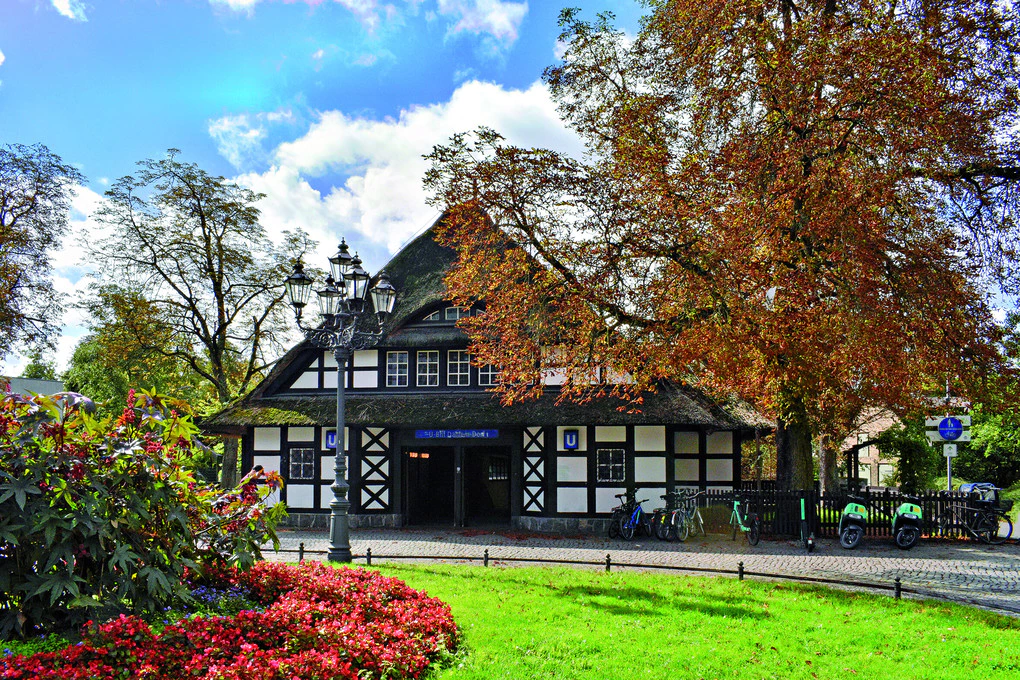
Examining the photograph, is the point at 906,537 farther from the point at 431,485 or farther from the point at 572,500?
the point at 431,485

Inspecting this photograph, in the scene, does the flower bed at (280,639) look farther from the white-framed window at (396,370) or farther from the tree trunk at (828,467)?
the tree trunk at (828,467)

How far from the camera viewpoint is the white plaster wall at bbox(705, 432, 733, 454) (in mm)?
21141

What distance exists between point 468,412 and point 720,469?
7.24 metres

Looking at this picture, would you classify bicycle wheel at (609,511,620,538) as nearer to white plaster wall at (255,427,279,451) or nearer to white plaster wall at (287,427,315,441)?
white plaster wall at (287,427,315,441)

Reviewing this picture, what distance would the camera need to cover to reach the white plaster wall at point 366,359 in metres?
22.8

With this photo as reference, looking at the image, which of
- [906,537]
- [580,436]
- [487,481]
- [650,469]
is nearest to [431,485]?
[487,481]

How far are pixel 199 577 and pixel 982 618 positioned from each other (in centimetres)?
951

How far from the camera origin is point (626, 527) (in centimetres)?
1906

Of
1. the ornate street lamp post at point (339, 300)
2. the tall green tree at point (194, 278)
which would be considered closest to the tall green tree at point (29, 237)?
the tall green tree at point (194, 278)

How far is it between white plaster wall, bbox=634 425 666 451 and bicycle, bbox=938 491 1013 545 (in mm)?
7056

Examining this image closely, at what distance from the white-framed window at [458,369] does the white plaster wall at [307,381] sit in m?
4.16

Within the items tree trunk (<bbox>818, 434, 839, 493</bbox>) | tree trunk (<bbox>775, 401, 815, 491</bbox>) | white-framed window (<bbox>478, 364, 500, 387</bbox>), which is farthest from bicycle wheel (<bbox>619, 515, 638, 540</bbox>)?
tree trunk (<bbox>818, 434, 839, 493</bbox>)

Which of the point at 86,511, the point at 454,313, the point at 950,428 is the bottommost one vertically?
the point at 86,511

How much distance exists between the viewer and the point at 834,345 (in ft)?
47.4
